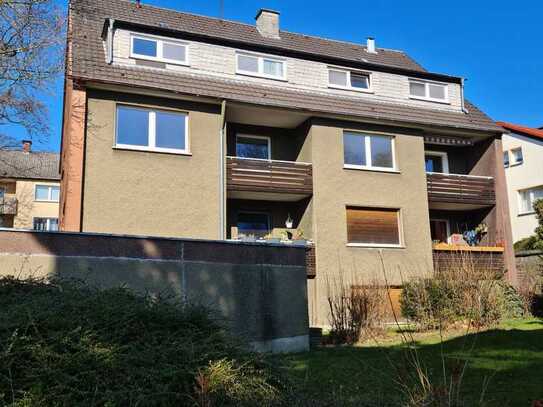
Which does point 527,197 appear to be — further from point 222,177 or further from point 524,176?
point 222,177

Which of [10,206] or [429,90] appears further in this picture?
[10,206]

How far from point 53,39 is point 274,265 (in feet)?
27.5

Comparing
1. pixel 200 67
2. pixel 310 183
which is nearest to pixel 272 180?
pixel 310 183

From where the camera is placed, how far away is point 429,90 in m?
21.9

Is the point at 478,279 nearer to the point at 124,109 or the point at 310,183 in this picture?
the point at 310,183

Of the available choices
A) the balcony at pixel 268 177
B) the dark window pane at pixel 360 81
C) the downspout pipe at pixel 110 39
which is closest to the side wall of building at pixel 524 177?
the dark window pane at pixel 360 81

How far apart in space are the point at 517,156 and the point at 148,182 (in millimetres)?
24957

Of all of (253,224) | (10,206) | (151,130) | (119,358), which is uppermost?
(10,206)

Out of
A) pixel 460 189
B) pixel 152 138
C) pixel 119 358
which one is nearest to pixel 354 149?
pixel 460 189

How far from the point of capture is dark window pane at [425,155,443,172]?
22.7m

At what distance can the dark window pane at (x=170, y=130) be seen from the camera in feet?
55.2

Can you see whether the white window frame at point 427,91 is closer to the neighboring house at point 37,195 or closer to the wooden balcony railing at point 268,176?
the wooden balcony railing at point 268,176

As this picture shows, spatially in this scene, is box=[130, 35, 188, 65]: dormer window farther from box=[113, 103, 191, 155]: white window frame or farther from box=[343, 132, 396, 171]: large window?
box=[343, 132, 396, 171]: large window

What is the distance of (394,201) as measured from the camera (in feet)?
63.1
